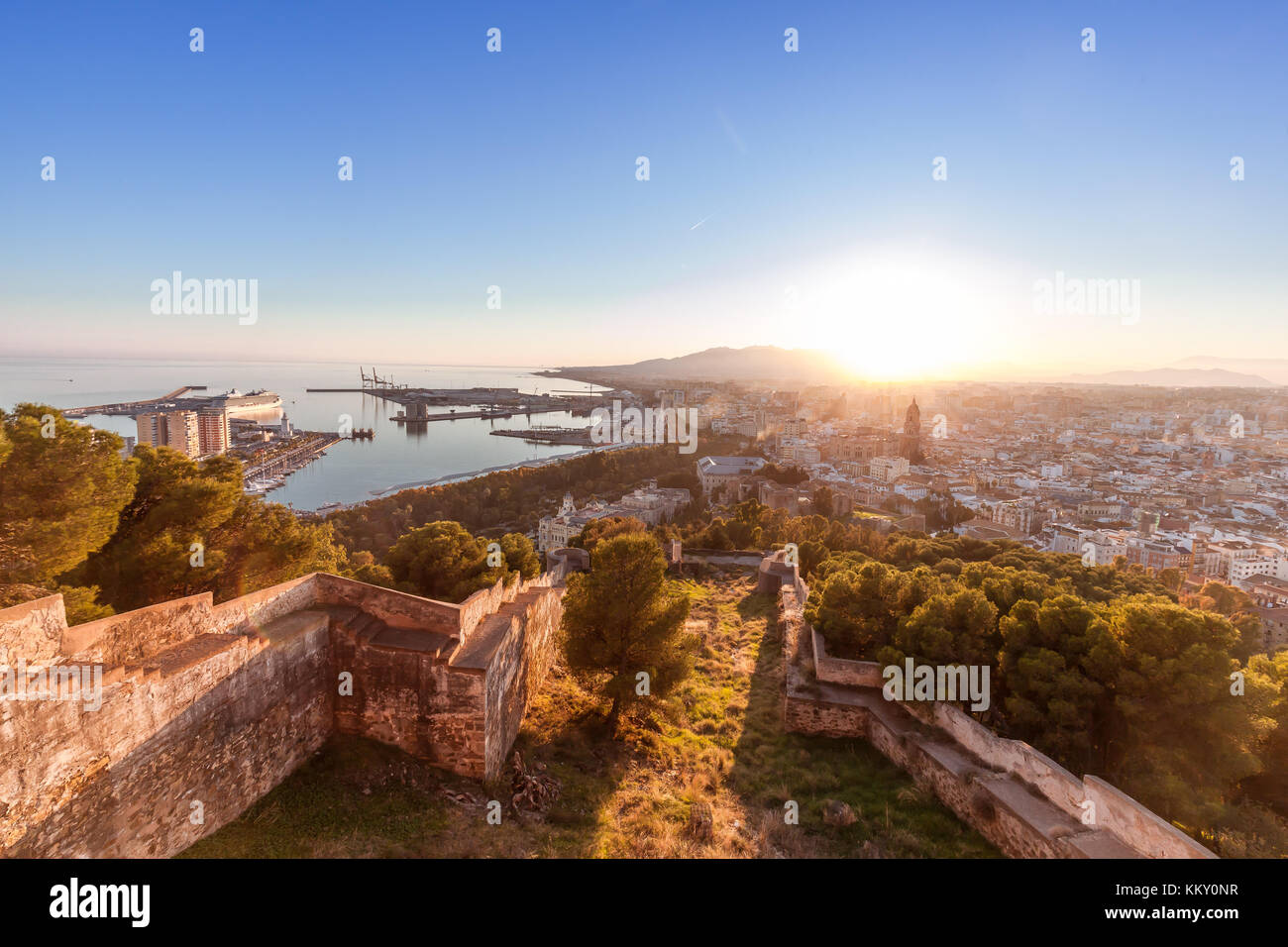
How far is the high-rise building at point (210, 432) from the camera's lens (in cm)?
4081

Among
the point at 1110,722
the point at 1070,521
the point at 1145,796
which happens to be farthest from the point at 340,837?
the point at 1070,521

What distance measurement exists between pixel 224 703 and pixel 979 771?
8790mm

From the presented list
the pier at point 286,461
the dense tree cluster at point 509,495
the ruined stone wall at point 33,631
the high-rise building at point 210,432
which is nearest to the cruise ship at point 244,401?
the pier at point 286,461

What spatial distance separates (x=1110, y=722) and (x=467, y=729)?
843 cm

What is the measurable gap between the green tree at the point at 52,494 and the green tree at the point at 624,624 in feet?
19.7

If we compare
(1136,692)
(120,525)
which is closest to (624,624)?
(1136,692)

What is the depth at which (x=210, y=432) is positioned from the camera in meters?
41.7

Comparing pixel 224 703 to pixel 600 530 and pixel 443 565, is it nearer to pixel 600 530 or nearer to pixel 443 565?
pixel 443 565

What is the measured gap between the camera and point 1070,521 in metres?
44.7

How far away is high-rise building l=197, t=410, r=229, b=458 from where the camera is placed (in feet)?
134

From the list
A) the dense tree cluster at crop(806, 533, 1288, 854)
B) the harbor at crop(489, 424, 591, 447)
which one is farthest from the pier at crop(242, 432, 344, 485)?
the dense tree cluster at crop(806, 533, 1288, 854)

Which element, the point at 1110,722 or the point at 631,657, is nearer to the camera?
the point at 1110,722

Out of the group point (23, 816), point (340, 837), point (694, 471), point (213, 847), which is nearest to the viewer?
point (23, 816)

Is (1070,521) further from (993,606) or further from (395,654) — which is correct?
(395,654)
